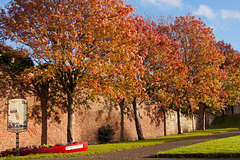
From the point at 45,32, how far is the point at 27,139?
275 inches

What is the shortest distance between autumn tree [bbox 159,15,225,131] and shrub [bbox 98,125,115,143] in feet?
32.7

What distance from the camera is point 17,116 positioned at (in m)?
14.3

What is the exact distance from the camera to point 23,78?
16328 mm

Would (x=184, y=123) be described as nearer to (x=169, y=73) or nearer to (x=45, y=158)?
(x=169, y=73)

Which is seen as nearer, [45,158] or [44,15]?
[45,158]

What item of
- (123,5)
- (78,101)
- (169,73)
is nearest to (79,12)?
(123,5)

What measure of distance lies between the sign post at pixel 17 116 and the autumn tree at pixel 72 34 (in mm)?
2601

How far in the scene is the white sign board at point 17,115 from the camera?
1413 cm

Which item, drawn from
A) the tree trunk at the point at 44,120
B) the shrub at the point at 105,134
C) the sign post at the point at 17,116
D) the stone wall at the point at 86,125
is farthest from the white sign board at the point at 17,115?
the shrub at the point at 105,134

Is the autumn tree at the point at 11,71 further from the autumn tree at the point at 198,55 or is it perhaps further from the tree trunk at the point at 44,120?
the autumn tree at the point at 198,55

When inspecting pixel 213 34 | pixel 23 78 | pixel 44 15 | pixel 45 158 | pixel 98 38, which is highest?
pixel 213 34

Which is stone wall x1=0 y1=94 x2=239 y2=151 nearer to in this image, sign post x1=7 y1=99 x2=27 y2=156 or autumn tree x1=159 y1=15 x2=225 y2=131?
sign post x1=7 y1=99 x2=27 y2=156

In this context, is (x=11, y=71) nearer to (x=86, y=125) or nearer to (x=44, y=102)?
(x=44, y=102)

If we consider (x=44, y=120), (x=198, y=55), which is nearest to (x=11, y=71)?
(x=44, y=120)
